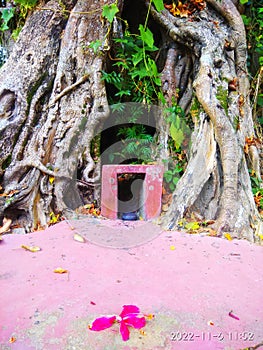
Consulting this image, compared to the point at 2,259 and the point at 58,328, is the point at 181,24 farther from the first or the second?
the point at 58,328

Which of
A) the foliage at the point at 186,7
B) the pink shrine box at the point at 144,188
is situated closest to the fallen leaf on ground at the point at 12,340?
the pink shrine box at the point at 144,188

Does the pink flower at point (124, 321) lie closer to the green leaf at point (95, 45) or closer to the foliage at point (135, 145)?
the foliage at point (135, 145)

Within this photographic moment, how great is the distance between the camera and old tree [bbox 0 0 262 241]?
2.79m

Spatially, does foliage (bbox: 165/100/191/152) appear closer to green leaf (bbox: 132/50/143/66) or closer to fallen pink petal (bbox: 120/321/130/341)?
green leaf (bbox: 132/50/143/66)

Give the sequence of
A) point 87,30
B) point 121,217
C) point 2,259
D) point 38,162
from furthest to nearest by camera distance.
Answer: point 87,30 < point 121,217 < point 38,162 < point 2,259

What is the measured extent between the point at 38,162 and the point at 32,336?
7.14 feet

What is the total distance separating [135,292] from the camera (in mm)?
1360

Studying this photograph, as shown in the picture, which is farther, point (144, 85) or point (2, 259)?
point (144, 85)

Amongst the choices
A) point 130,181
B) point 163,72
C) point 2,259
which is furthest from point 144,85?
point 2,259

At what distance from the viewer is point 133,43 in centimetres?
372

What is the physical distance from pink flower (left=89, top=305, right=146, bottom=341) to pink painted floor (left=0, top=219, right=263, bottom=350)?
0.07ft

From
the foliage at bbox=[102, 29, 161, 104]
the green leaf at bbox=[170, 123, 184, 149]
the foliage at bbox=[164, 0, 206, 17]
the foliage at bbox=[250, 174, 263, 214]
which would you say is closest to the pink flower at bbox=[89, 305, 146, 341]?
the foliage at bbox=[250, 174, 263, 214]
